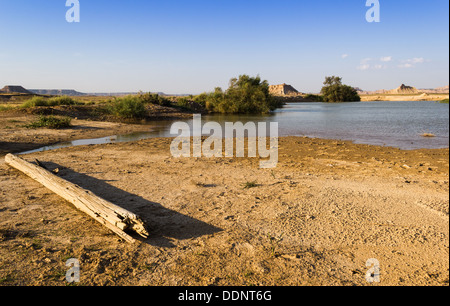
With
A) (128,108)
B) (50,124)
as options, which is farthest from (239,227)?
(128,108)

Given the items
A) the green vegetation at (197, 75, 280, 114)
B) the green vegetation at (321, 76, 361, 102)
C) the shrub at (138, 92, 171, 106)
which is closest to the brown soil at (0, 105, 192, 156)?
the shrub at (138, 92, 171, 106)

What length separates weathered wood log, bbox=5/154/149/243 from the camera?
3.76 metres

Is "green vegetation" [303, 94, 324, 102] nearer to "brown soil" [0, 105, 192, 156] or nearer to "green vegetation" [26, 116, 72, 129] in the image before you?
"brown soil" [0, 105, 192, 156]

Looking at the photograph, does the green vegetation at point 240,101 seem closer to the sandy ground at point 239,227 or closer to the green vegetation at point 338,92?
the sandy ground at point 239,227

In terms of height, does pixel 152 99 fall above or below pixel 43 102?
above

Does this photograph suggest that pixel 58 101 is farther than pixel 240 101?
No

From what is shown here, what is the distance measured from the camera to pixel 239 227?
418 centimetres

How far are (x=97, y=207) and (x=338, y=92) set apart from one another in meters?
82.8

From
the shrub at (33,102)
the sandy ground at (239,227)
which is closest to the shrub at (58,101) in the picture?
the shrub at (33,102)

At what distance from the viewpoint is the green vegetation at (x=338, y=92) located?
7850cm

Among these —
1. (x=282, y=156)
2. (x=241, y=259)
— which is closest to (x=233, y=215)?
(x=241, y=259)

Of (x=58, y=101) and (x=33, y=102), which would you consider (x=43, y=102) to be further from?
(x=58, y=101)
